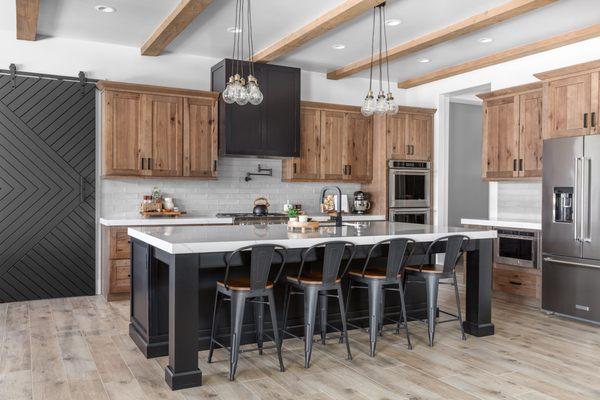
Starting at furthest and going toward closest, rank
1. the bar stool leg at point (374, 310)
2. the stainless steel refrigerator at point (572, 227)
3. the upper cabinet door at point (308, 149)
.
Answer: the upper cabinet door at point (308, 149) < the stainless steel refrigerator at point (572, 227) < the bar stool leg at point (374, 310)

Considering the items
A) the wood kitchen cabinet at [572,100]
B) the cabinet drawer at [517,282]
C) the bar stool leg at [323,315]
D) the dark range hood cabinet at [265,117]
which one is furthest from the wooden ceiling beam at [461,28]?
the bar stool leg at [323,315]

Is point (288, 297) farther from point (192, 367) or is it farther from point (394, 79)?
point (394, 79)

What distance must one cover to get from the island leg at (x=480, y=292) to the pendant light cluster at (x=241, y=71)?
7.61ft

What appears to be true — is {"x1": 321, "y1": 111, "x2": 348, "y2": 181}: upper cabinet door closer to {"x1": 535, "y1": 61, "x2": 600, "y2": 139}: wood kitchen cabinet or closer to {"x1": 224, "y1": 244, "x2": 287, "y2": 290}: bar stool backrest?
{"x1": 535, "y1": 61, "x2": 600, "y2": 139}: wood kitchen cabinet

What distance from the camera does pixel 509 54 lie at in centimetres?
656

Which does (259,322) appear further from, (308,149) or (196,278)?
(308,149)

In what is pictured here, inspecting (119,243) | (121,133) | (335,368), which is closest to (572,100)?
(335,368)

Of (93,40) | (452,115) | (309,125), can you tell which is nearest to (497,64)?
(452,115)

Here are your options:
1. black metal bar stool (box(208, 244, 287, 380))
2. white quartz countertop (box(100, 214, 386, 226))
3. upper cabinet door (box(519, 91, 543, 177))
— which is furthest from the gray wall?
black metal bar stool (box(208, 244, 287, 380))

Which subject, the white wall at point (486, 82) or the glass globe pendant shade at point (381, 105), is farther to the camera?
the white wall at point (486, 82)

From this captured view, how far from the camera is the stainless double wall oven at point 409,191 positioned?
300 inches

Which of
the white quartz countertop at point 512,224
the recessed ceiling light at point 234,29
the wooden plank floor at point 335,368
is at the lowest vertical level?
the wooden plank floor at point 335,368

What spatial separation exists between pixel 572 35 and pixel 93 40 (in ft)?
18.1

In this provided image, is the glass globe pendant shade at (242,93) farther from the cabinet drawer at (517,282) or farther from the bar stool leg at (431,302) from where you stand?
the cabinet drawer at (517,282)
